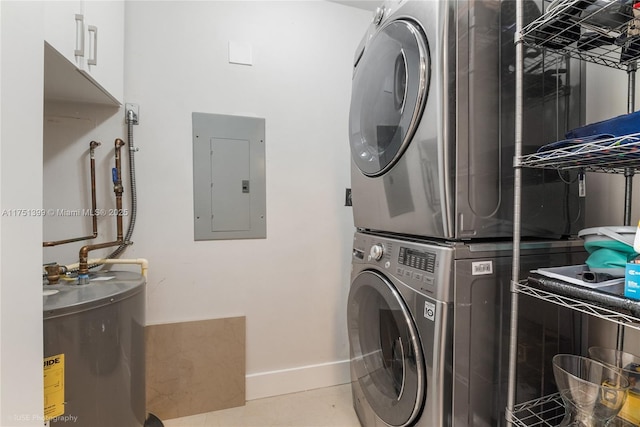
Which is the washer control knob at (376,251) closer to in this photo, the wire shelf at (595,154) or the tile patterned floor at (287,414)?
the wire shelf at (595,154)

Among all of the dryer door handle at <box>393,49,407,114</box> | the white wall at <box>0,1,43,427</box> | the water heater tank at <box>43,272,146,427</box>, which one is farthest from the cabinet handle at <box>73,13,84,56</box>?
the dryer door handle at <box>393,49,407,114</box>

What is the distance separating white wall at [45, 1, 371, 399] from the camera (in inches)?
61.3

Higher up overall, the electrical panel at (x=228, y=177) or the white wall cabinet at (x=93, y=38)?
the white wall cabinet at (x=93, y=38)

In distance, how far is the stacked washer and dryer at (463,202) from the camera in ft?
2.91

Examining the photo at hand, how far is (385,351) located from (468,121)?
0.98m

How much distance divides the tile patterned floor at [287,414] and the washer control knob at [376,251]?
960 millimetres

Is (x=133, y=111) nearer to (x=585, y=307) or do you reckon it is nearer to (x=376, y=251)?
(x=376, y=251)

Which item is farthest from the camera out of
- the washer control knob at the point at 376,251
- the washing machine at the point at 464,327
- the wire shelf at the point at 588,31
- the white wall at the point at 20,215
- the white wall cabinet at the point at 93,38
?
the washer control knob at the point at 376,251

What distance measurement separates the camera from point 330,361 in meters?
1.87

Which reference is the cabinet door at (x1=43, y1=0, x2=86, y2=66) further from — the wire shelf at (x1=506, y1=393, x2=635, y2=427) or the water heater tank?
the wire shelf at (x1=506, y1=393, x2=635, y2=427)

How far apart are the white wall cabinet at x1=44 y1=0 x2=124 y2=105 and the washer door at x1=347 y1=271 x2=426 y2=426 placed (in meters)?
1.41

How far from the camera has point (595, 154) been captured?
2.34 ft

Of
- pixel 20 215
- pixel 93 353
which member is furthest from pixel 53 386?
pixel 20 215

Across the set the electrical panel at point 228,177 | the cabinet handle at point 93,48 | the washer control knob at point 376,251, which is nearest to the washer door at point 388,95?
the washer control knob at point 376,251
